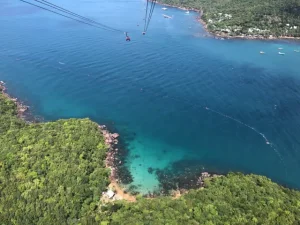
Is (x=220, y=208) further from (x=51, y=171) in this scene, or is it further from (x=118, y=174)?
(x=51, y=171)

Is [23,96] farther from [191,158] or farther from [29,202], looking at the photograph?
[191,158]

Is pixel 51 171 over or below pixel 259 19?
below

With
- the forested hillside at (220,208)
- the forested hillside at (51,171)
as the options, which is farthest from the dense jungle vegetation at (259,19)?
the forested hillside at (220,208)

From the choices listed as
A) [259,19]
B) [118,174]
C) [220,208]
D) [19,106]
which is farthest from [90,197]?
[259,19]

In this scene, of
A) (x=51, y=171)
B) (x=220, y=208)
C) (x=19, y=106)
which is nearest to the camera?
(x=220, y=208)

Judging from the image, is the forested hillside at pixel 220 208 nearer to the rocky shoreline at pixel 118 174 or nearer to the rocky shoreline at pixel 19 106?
the rocky shoreline at pixel 118 174
